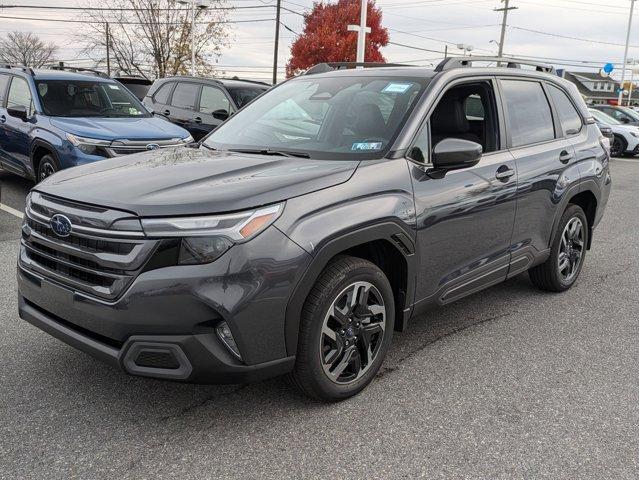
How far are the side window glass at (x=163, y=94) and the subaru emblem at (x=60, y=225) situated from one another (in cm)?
942

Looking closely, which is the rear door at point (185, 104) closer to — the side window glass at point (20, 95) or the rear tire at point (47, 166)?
the side window glass at point (20, 95)

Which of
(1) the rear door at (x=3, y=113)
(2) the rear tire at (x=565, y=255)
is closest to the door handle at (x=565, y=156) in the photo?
(2) the rear tire at (x=565, y=255)

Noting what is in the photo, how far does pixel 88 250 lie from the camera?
106 inches

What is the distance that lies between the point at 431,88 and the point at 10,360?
2.97m

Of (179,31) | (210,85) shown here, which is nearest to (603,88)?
(179,31)

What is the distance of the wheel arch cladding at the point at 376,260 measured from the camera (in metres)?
2.75

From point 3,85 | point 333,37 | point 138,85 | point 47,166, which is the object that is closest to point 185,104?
point 3,85

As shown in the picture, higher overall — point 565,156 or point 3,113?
point 565,156

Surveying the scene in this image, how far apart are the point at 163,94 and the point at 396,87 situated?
9.12 metres

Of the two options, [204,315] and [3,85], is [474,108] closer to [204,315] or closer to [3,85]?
[204,315]

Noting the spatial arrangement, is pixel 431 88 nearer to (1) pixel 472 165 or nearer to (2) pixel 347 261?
(1) pixel 472 165

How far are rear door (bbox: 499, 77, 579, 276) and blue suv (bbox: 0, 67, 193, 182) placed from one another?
15.1 ft

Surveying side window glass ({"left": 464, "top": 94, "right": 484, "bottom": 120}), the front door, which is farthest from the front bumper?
side window glass ({"left": 464, "top": 94, "right": 484, "bottom": 120})

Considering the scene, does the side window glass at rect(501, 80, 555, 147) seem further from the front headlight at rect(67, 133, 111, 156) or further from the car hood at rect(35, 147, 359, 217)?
the front headlight at rect(67, 133, 111, 156)
